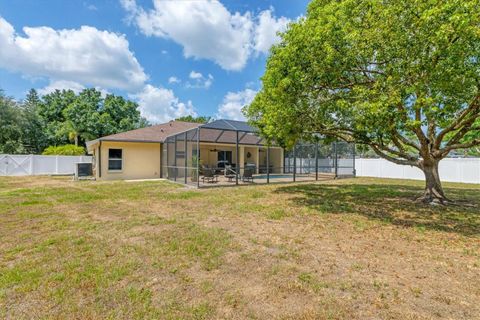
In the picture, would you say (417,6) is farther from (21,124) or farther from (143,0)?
(21,124)

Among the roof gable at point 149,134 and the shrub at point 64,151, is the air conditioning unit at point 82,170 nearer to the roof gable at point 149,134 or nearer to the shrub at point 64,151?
the roof gable at point 149,134

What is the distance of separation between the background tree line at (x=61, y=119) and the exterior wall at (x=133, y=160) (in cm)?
1377

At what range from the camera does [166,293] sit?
2744mm

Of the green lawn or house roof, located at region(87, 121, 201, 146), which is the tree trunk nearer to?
the green lawn

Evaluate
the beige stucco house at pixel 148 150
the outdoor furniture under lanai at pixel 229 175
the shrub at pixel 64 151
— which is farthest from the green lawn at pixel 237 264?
the shrub at pixel 64 151

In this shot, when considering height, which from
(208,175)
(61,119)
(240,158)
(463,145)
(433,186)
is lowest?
(433,186)

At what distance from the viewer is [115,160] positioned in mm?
15547

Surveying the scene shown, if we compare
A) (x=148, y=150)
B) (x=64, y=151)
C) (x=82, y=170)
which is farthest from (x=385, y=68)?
(x=64, y=151)

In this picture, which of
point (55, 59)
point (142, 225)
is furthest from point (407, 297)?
point (55, 59)

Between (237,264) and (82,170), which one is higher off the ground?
(82,170)

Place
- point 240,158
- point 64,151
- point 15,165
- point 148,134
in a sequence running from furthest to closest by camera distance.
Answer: point 64,151 < point 240,158 < point 15,165 < point 148,134

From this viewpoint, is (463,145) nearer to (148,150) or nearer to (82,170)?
(148,150)

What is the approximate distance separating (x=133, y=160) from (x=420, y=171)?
19.5 m

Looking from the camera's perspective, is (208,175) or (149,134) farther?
(149,134)
